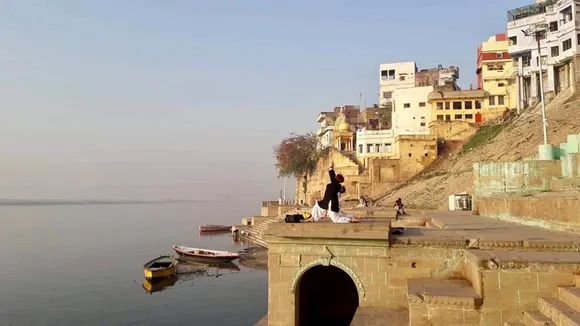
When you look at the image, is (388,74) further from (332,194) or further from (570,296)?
(570,296)

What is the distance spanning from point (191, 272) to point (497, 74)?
125ft

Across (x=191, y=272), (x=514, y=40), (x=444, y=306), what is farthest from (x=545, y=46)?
(x=444, y=306)

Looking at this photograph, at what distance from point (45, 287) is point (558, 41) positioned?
143 feet

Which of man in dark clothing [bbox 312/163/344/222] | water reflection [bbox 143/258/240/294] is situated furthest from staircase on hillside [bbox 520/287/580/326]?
water reflection [bbox 143/258/240/294]

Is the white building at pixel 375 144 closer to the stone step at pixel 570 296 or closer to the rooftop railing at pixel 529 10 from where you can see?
the rooftop railing at pixel 529 10

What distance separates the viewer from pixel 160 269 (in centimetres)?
2716

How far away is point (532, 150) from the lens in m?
29.4

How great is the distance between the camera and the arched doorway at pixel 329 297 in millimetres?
11555

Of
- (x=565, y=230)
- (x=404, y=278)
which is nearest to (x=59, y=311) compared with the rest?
(x=404, y=278)

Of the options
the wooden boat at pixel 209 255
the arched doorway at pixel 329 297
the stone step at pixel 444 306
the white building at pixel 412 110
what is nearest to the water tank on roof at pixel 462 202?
the arched doorway at pixel 329 297

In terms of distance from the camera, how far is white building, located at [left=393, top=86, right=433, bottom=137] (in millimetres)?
45938

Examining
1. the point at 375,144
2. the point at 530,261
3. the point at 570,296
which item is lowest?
the point at 570,296

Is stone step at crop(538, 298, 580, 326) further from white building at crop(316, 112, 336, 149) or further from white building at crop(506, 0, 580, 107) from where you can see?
white building at crop(316, 112, 336, 149)

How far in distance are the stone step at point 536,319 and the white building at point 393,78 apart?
5534cm
